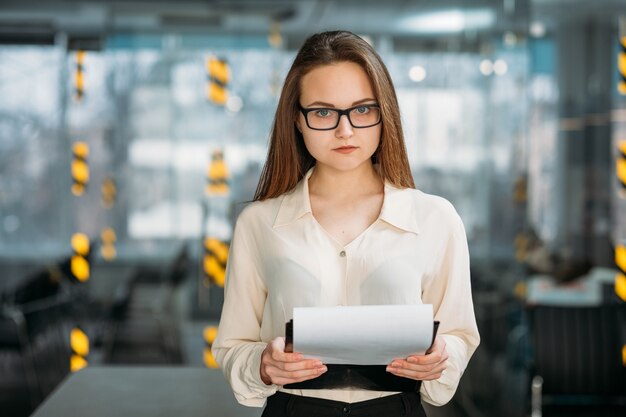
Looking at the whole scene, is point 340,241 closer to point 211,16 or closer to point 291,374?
point 291,374

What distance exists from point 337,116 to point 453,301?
1.24 ft

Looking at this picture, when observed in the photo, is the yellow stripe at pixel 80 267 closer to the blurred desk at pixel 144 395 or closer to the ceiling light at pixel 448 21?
the ceiling light at pixel 448 21

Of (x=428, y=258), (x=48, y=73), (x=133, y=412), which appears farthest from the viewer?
(x=48, y=73)

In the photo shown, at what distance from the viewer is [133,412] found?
2.04 metres

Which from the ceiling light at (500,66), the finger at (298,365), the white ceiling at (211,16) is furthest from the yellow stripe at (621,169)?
the finger at (298,365)

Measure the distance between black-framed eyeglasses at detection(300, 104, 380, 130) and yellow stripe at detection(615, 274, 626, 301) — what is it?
15.6 feet

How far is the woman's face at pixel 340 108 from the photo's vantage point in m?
1.49

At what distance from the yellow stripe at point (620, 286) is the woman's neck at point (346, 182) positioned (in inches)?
182

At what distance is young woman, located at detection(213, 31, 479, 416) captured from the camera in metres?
1.50

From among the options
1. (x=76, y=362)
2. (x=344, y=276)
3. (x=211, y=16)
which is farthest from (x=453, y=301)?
(x=76, y=362)

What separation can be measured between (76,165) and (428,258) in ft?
12.2

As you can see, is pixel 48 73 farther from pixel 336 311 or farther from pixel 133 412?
pixel 336 311

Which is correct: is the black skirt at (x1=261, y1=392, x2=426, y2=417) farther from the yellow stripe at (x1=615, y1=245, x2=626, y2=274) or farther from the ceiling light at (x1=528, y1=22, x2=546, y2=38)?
the ceiling light at (x1=528, y1=22, x2=546, y2=38)

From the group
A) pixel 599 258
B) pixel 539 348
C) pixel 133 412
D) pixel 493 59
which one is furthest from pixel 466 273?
pixel 599 258
